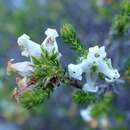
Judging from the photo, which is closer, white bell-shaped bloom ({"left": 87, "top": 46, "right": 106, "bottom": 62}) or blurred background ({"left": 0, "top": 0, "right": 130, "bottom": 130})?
white bell-shaped bloom ({"left": 87, "top": 46, "right": 106, "bottom": 62})

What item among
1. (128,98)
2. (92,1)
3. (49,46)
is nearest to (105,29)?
(92,1)

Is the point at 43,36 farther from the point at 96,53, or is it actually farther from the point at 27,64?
the point at 96,53

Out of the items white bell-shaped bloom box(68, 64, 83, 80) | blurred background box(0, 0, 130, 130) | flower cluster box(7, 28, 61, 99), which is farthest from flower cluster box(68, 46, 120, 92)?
blurred background box(0, 0, 130, 130)

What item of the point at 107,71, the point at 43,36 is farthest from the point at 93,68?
the point at 43,36

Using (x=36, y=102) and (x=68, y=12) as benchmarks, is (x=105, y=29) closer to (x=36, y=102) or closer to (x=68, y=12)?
(x=68, y=12)

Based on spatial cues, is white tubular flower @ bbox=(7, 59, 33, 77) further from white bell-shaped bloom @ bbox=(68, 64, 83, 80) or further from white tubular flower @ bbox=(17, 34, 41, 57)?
A: white bell-shaped bloom @ bbox=(68, 64, 83, 80)

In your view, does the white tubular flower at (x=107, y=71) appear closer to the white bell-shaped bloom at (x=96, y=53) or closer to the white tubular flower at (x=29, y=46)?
the white bell-shaped bloom at (x=96, y=53)
